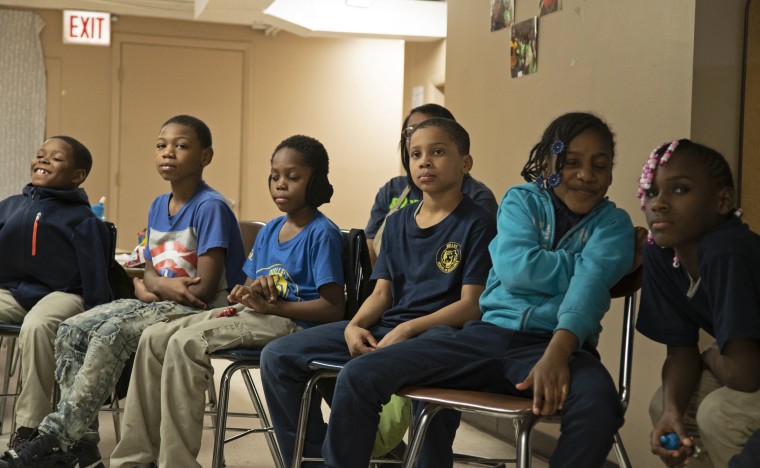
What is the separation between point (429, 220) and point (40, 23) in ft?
20.0

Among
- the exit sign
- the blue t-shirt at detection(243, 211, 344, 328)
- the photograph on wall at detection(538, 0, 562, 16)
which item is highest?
the exit sign

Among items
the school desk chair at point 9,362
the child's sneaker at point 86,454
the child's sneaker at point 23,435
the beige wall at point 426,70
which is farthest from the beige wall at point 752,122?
the beige wall at point 426,70

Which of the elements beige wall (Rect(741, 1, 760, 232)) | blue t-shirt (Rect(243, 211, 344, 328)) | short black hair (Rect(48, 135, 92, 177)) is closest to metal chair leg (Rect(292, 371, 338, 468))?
blue t-shirt (Rect(243, 211, 344, 328))

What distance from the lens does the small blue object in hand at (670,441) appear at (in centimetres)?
174

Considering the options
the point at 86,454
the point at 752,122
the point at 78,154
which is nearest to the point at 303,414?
the point at 86,454

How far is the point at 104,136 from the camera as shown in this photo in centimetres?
783

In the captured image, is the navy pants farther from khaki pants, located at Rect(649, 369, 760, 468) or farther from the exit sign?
the exit sign

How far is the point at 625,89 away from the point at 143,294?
5.47 ft

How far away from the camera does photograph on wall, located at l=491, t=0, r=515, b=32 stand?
3543 mm

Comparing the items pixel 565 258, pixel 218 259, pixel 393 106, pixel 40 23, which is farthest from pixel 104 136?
pixel 565 258

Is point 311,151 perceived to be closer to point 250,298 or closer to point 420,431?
point 250,298

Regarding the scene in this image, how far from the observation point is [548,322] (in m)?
2.01

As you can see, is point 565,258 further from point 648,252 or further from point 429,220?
point 429,220

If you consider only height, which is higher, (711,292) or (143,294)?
(711,292)
